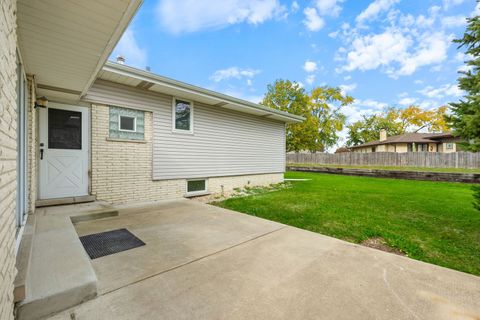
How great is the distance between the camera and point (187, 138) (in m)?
6.57

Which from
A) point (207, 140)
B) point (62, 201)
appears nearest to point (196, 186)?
point (207, 140)

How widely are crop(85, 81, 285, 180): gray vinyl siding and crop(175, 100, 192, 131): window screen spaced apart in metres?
0.20

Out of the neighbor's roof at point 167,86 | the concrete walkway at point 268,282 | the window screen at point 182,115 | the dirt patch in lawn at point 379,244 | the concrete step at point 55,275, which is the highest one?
the neighbor's roof at point 167,86

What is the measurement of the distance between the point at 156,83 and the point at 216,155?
2.99m

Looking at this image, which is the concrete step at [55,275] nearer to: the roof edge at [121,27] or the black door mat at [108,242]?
the black door mat at [108,242]

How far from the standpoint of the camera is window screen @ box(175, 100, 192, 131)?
251 inches

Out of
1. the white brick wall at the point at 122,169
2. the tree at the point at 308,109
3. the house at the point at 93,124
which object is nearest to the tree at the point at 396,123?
the tree at the point at 308,109

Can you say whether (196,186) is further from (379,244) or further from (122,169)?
(379,244)

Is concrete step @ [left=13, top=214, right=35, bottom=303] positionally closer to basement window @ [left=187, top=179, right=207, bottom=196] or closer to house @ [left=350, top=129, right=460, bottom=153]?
basement window @ [left=187, top=179, right=207, bottom=196]

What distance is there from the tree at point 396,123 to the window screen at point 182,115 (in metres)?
34.8

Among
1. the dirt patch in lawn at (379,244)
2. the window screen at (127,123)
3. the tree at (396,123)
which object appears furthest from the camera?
the tree at (396,123)

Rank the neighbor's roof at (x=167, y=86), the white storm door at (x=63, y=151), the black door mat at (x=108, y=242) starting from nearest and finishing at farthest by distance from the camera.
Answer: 1. the black door mat at (x=108, y=242)
2. the white storm door at (x=63, y=151)
3. the neighbor's roof at (x=167, y=86)

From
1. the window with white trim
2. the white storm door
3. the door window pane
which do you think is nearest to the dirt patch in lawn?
the window with white trim

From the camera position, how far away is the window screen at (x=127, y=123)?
5.36 meters
